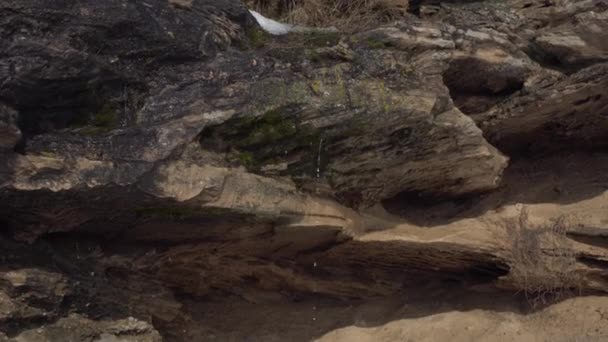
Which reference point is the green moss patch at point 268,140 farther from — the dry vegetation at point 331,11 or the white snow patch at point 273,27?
the dry vegetation at point 331,11

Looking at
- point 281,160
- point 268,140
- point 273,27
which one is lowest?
point 281,160

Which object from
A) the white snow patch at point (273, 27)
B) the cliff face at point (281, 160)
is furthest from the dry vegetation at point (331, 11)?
the white snow patch at point (273, 27)

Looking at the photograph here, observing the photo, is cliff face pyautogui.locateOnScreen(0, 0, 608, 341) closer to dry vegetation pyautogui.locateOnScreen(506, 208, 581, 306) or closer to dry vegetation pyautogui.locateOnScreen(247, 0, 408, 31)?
dry vegetation pyautogui.locateOnScreen(506, 208, 581, 306)

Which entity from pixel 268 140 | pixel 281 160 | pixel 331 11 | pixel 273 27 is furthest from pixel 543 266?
pixel 331 11

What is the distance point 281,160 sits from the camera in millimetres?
5340

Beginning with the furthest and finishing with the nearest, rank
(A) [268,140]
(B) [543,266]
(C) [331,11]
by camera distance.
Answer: (C) [331,11], (B) [543,266], (A) [268,140]

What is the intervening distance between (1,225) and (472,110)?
3896 millimetres

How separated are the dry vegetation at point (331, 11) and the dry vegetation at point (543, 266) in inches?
106

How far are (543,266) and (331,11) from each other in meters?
3.37

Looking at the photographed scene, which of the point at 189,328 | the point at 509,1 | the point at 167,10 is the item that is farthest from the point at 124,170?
the point at 509,1

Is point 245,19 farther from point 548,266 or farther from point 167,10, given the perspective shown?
point 548,266

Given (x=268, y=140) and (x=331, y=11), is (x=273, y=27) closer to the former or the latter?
(x=268, y=140)

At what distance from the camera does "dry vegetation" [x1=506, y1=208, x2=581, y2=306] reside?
5883mm

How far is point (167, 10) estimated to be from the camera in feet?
17.0
